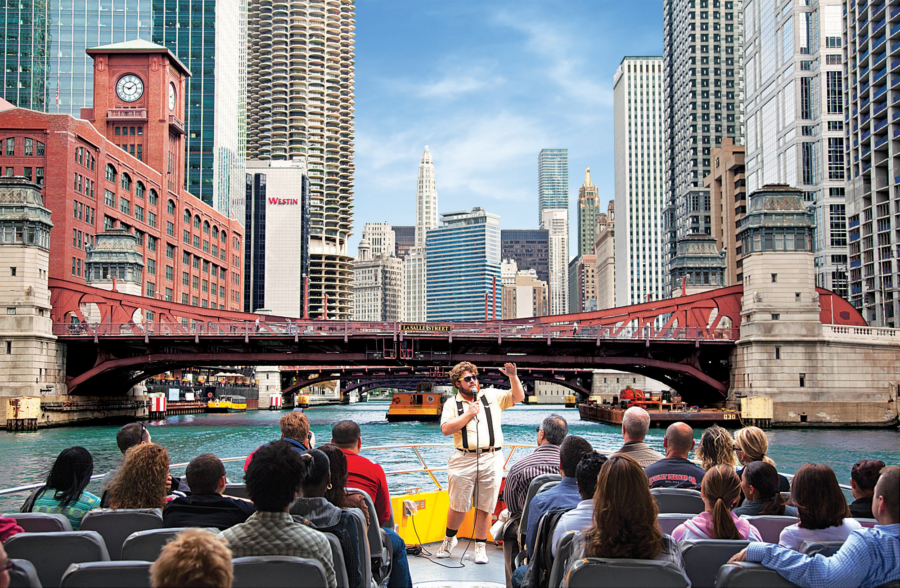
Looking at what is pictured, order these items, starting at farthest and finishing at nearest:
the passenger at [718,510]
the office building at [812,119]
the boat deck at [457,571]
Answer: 1. the office building at [812,119]
2. the boat deck at [457,571]
3. the passenger at [718,510]

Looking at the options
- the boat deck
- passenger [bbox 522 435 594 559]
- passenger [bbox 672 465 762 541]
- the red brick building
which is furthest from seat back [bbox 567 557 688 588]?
the red brick building

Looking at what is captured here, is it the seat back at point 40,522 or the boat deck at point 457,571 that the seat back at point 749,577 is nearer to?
the boat deck at point 457,571

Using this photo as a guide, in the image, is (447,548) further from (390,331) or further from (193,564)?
(390,331)

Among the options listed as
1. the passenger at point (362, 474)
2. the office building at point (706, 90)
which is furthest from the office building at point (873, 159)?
the passenger at point (362, 474)

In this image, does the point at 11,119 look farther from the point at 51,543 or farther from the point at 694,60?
the point at 694,60

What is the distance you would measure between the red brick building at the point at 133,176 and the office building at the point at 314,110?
60.7 m

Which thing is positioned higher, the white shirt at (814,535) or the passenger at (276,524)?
the passenger at (276,524)

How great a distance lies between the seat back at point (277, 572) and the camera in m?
4.75

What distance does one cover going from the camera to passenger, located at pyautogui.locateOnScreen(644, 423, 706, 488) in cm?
785

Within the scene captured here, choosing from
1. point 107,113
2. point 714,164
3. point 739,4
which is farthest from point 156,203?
point 739,4

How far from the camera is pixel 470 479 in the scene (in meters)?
9.77

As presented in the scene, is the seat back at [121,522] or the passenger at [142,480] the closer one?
the seat back at [121,522]

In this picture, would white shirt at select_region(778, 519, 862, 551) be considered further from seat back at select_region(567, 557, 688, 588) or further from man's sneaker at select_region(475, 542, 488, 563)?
man's sneaker at select_region(475, 542, 488, 563)

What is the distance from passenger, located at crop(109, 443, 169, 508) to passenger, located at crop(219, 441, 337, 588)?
5.05 ft
